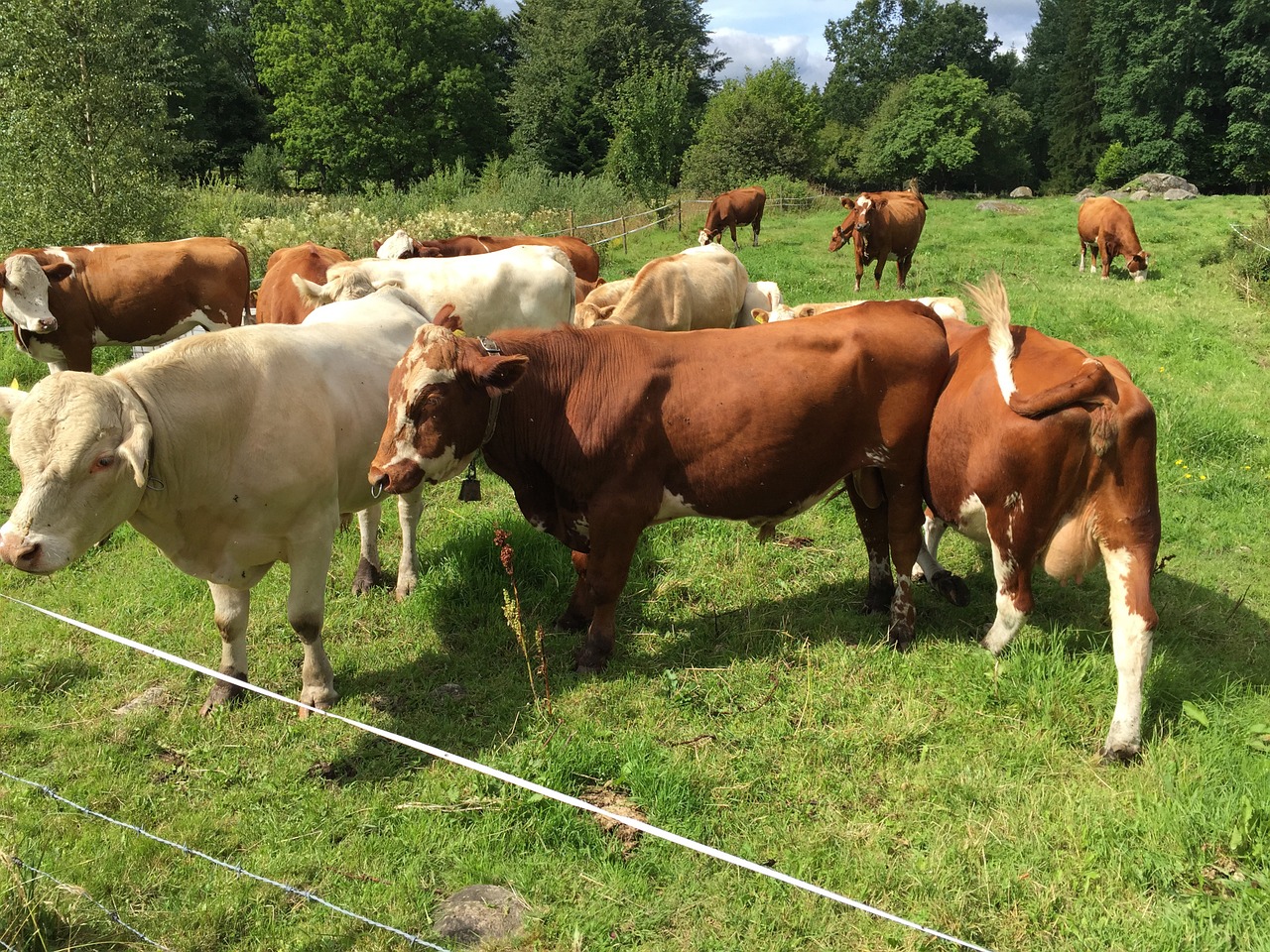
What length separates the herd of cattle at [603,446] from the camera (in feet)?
12.7

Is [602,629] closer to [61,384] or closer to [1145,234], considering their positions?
[61,384]

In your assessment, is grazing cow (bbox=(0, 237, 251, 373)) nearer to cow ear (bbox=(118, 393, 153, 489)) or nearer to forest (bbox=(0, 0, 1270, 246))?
cow ear (bbox=(118, 393, 153, 489))

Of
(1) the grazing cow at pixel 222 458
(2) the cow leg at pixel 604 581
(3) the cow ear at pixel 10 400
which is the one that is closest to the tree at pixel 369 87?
(1) the grazing cow at pixel 222 458

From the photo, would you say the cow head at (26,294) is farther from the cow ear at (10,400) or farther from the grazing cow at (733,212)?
the grazing cow at (733,212)

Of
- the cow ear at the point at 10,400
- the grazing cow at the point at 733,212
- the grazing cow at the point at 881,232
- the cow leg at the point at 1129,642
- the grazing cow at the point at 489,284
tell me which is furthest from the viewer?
the grazing cow at the point at 733,212

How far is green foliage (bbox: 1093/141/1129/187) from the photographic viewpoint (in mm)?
52375

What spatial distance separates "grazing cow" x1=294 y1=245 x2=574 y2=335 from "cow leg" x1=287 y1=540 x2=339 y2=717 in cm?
434

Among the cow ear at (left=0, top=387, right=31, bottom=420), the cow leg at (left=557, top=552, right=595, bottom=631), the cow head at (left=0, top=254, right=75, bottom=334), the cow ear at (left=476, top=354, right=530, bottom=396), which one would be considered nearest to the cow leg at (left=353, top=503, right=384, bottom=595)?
the cow leg at (left=557, top=552, right=595, bottom=631)

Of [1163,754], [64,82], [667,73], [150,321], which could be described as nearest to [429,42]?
[667,73]

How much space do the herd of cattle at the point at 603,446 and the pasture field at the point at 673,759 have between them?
0.34 m

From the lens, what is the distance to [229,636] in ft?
15.6

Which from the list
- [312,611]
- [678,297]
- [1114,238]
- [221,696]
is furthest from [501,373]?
[1114,238]

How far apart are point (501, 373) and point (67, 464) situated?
6.40 ft

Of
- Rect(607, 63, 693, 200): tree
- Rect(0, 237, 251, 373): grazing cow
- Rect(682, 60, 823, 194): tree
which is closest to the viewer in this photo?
Rect(0, 237, 251, 373): grazing cow
